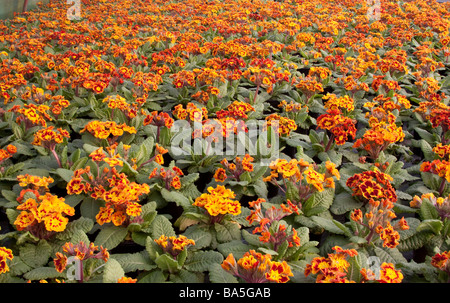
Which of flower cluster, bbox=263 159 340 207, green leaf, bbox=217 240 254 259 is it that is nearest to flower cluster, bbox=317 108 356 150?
flower cluster, bbox=263 159 340 207

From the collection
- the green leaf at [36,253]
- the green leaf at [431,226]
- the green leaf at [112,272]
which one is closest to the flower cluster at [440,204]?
the green leaf at [431,226]

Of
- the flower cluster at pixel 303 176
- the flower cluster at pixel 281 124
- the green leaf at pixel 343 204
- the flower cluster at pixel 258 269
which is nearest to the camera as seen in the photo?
the flower cluster at pixel 258 269

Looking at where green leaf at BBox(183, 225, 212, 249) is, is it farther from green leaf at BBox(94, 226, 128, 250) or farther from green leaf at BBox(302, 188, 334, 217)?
green leaf at BBox(302, 188, 334, 217)

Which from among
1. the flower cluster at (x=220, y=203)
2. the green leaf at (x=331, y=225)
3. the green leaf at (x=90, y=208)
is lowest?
the green leaf at (x=90, y=208)

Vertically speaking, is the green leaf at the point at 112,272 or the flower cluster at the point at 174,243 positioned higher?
the flower cluster at the point at 174,243

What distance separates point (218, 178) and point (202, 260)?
0.83 metres

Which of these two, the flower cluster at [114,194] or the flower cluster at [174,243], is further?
the flower cluster at [114,194]

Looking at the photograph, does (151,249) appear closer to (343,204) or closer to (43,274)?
A: (43,274)

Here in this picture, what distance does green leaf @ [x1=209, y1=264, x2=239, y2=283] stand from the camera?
2201 mm

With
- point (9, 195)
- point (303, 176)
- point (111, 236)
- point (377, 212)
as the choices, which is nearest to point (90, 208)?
point (111, 236)

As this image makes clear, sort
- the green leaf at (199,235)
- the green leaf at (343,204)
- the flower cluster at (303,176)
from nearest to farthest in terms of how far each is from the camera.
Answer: the green leaf at (199,235) → the flower cluster at (303,176) → the green leaf at (343,204)

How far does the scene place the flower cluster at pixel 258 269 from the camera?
6.61 ft

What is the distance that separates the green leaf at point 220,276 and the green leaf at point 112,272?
54 cm

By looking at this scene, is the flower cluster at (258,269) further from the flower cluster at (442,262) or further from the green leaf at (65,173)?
the green leaf at (65,173)
